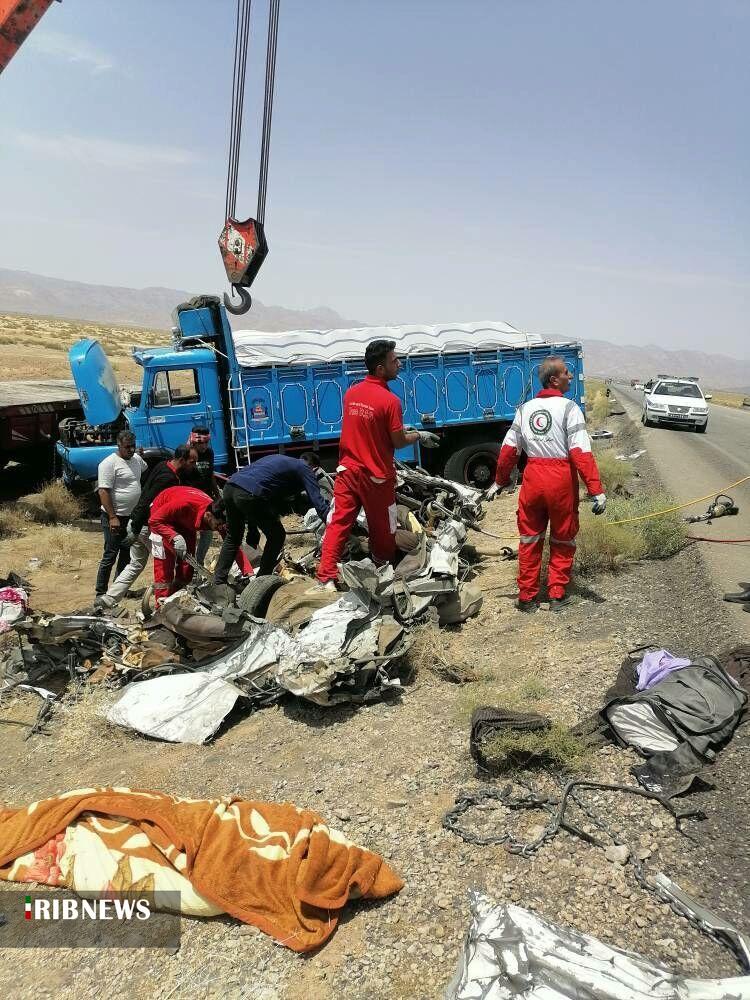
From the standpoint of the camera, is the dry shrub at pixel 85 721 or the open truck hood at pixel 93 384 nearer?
the dry shrub at pixel 85 721

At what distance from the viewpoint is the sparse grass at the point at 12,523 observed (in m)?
10.3

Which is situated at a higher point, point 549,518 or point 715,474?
point 549,518

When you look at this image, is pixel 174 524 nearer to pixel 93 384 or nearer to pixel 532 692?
pixel 532 692

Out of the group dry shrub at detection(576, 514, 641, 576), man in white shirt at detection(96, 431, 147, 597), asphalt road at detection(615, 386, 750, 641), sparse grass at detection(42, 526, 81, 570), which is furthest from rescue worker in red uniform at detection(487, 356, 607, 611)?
sparse grass at detection(42, 526, 81, 570)

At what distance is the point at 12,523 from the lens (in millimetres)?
10555

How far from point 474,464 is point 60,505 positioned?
6.98m

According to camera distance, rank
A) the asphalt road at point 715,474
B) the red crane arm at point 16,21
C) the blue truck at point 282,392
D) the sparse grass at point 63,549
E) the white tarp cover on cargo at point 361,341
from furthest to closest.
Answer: the white tarp cover on cargo at point 361,341 < the blue truck at point 282,392 < the sparse grass at point 63,549 < the red crane arm at point 16,21 < the asphalt road at point 715,474

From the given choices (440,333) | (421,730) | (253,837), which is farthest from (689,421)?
(253,837)

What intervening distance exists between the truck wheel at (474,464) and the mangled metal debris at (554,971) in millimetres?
9255

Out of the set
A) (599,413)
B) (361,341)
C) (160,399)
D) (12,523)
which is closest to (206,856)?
(160,399)

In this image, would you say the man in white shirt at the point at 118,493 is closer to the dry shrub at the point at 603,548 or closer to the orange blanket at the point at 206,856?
the orange blanket at the point at 206,856

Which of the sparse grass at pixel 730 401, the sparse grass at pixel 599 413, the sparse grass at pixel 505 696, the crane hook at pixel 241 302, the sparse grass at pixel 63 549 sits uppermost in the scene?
the crane hook at pixel 241 302

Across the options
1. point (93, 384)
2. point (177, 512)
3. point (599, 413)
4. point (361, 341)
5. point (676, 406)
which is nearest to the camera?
point (177, 512)

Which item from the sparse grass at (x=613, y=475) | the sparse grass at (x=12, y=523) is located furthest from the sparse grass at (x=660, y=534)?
the sparse grass at (x=12, y=523)
